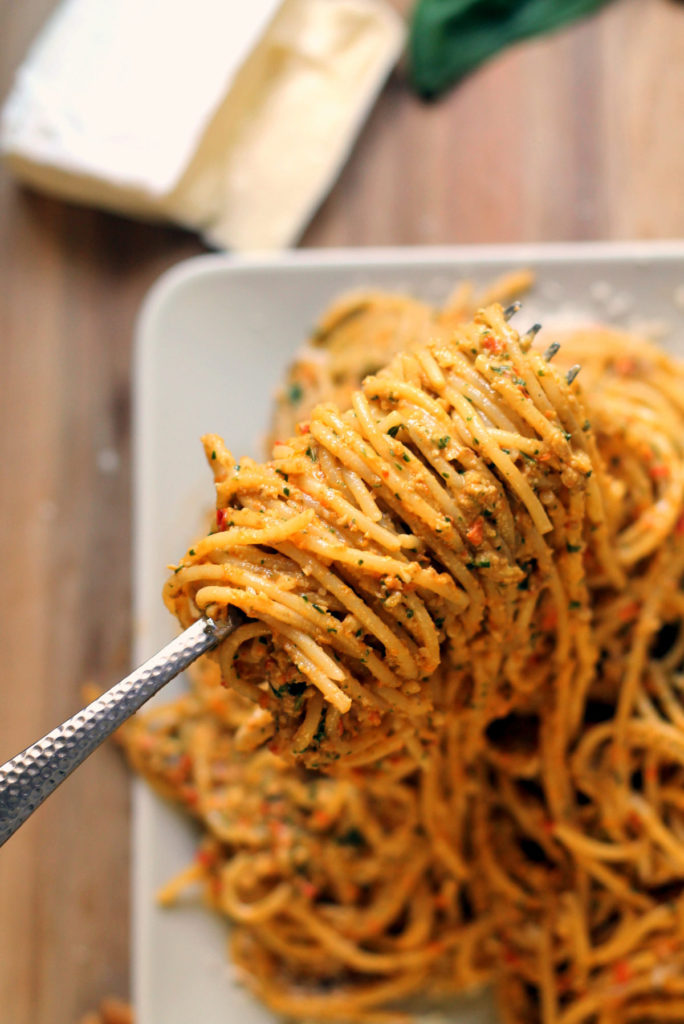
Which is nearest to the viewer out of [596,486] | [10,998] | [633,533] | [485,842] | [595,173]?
[596,486]

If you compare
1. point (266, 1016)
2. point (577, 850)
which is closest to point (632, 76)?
point (577, 850)

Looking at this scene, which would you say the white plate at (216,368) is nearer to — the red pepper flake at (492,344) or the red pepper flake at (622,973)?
the red pepper flake at (622,973)

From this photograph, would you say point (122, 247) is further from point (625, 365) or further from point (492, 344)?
point (492, 344)

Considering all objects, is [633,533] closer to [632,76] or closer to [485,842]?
[485,842]

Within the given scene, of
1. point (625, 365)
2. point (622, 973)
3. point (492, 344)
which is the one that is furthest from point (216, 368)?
point (622, 973)

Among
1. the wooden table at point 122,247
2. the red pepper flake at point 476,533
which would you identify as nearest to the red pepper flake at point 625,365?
the wooden table at point 122,247
